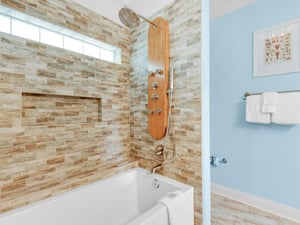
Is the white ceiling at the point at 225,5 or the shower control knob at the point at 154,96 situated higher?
the white ceiling at the point at 225,5

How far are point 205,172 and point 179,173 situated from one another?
11.0 inches

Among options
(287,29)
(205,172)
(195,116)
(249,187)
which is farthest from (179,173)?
(287,29)

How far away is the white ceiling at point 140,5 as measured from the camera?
5.93 feet

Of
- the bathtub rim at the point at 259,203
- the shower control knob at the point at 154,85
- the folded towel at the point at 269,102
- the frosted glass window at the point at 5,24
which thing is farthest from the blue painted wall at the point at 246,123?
the frosted glass window at the point at 5,24

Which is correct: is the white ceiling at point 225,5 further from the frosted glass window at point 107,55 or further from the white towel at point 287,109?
the frosted glass window at point 107,55

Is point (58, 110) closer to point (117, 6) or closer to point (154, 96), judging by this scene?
point (154, 96)

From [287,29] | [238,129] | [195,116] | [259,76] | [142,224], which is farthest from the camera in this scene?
[238,129]

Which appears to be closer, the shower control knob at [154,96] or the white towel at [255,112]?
the shower control knob at [154,96]

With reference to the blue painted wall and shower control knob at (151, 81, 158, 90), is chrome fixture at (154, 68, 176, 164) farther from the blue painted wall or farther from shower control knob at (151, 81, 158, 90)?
the blue painted wall

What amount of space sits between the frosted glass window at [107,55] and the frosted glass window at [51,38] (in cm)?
48

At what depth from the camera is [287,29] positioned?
186 cm

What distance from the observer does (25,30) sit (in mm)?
1468

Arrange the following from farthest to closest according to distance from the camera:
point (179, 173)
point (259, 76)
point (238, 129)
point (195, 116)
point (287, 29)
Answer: point (238, 129) < point (259, 76) < point (287, 29) < point (179, 173) < point (195, 116)

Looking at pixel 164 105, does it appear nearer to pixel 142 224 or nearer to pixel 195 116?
pixel 195 116
